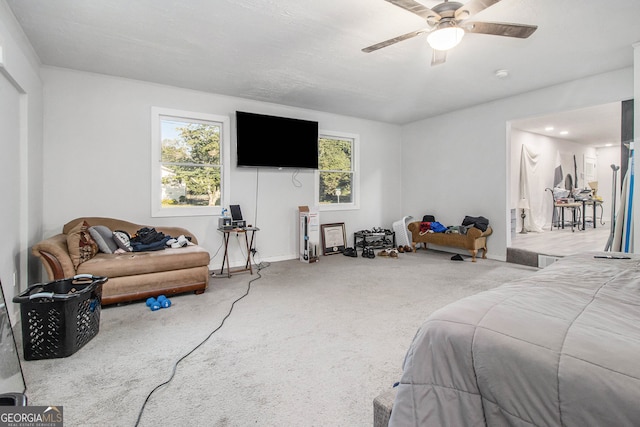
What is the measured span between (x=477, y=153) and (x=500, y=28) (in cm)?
354

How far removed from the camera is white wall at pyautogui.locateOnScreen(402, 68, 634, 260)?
14.1ft

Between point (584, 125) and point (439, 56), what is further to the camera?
point (584, 125)

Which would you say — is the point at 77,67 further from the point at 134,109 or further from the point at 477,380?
the point at 477,380

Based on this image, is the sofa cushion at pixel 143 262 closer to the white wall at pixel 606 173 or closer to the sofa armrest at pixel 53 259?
the sofa armrest at pixel 53 259

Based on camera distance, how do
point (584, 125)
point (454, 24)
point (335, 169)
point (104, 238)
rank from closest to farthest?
point (454, 24) < point (104, 238) < point (335, 169) < point (584, 125)

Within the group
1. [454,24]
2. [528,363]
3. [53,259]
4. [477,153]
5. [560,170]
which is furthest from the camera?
[560,170]

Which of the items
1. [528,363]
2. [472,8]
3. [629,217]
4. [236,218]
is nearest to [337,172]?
[236,218]

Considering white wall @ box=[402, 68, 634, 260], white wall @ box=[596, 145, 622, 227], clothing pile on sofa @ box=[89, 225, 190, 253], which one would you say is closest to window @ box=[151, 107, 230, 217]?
clothing pile on sofa @ box=[89, 225, 190, 253]

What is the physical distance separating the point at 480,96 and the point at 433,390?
515 centimetres

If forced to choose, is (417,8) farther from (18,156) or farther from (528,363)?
(18,156)

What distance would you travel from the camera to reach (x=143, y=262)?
3252 millimetres

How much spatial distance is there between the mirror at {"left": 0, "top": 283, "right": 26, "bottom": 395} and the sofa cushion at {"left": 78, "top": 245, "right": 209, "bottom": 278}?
117 cm

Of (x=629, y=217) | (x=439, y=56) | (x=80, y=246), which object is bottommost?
(x=80, y=246)

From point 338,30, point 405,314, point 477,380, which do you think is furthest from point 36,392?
point 338,30
